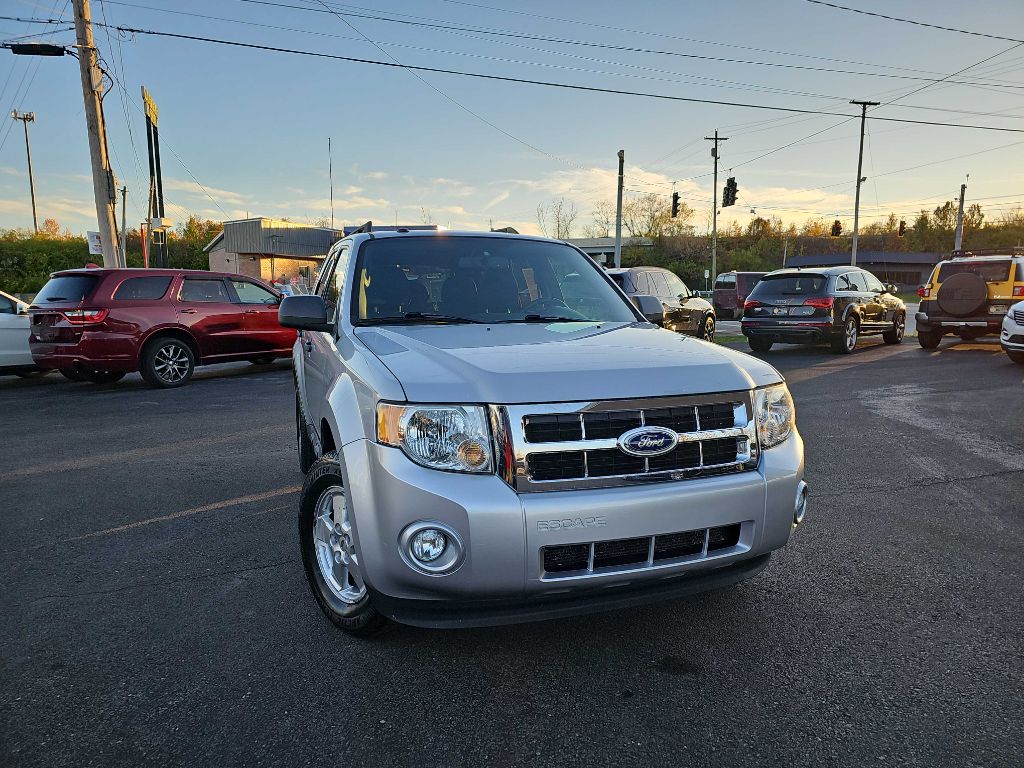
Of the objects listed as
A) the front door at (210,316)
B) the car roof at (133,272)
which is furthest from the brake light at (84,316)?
the front door at (210,316)

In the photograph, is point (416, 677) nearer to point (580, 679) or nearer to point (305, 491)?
point (580, 679)

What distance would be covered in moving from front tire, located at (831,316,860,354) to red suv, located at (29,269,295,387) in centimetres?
1077

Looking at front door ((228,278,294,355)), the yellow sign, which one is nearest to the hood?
front door ((228,278,294,355))

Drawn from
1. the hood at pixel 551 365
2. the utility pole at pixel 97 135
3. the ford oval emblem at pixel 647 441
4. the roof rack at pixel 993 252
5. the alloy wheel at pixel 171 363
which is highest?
the utility pole at pixel 97 135

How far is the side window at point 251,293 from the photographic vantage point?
38.5ft

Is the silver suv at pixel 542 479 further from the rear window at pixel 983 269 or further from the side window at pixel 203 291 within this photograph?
the rear window at pixel 983 269

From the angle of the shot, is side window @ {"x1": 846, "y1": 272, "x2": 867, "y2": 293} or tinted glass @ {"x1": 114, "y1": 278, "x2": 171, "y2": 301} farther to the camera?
side window @ {"x1": 846, "y1": 272, "x2": 867, "y2": 293}

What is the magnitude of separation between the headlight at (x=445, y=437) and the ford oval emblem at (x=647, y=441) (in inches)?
19.1

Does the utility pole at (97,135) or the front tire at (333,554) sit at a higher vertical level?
the utility pole at (97,135)

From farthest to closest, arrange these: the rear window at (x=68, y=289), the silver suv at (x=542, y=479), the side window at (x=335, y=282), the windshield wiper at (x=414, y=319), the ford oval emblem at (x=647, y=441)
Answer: the rear window at (x=68, y=289), the side window at (x=335, y=282), the windshield wiper at (x=414, y=319), the ford oval emblem at (x=647, y=441), the silver suv at (x=542, y=479)

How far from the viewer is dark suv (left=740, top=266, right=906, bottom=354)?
13.4 m

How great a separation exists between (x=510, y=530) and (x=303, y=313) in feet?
6.35

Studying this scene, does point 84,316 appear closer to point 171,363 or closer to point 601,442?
point 171,363

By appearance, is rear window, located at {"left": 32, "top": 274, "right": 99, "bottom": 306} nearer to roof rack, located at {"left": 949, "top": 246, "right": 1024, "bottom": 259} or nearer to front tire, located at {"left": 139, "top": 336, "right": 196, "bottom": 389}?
front tire, located at {"left": 139, "top": 336, "right": 196, "bottom": 389}
